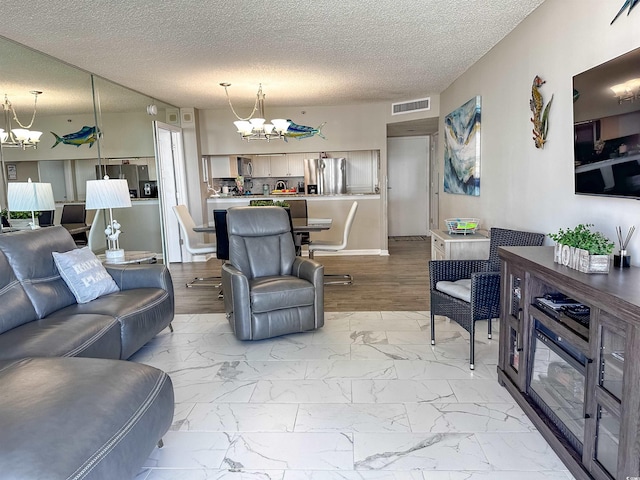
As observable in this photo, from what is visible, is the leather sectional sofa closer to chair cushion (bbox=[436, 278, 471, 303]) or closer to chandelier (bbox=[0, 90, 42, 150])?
chandelier (bbox=[0, 90, 42, 150])

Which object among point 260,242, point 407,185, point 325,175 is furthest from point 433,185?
point 260,242

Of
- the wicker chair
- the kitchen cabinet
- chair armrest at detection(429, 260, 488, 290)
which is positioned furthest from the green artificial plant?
the kitchen cabinet

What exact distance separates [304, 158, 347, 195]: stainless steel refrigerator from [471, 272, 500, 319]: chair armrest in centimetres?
514

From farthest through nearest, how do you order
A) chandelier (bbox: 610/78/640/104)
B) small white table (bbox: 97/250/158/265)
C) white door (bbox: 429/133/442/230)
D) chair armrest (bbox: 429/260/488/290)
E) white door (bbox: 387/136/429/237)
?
white door (bbox: 387/136/429/237)
white door (bbox: 429/133/442/230)
small white table (bbox: 97/250/158/265)
chair armrest (bbox: 429/260/488/290)
chandelier (bbox: 610/78/640/104)

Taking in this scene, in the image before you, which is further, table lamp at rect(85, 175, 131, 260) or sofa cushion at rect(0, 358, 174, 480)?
table lamp at rect(85, 175, 131, 260)

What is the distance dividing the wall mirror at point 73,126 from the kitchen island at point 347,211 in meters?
1.46

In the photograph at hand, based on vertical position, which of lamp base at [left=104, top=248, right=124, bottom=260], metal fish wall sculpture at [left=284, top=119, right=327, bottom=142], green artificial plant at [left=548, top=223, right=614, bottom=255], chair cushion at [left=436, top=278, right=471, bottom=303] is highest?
metal fish wall sculpture at [left=284, top=119, right=327, bottom=142]

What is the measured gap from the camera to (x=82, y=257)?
3.04 metres

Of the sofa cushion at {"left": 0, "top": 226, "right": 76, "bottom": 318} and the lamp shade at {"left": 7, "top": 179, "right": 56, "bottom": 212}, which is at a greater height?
the lamp shade at {"left": 7, "top": 179, "right": 56, "bottom": 212}

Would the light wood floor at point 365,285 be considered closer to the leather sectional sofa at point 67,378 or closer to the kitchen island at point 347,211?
the kitchen island at point 347,211

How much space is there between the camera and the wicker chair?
263 cm

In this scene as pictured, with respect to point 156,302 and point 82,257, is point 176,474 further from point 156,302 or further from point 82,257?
point 82,257

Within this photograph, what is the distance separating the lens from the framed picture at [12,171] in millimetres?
3501

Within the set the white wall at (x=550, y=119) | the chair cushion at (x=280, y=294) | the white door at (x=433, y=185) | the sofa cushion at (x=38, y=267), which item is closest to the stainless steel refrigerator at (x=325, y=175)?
the white door at (x=433, y=185)
